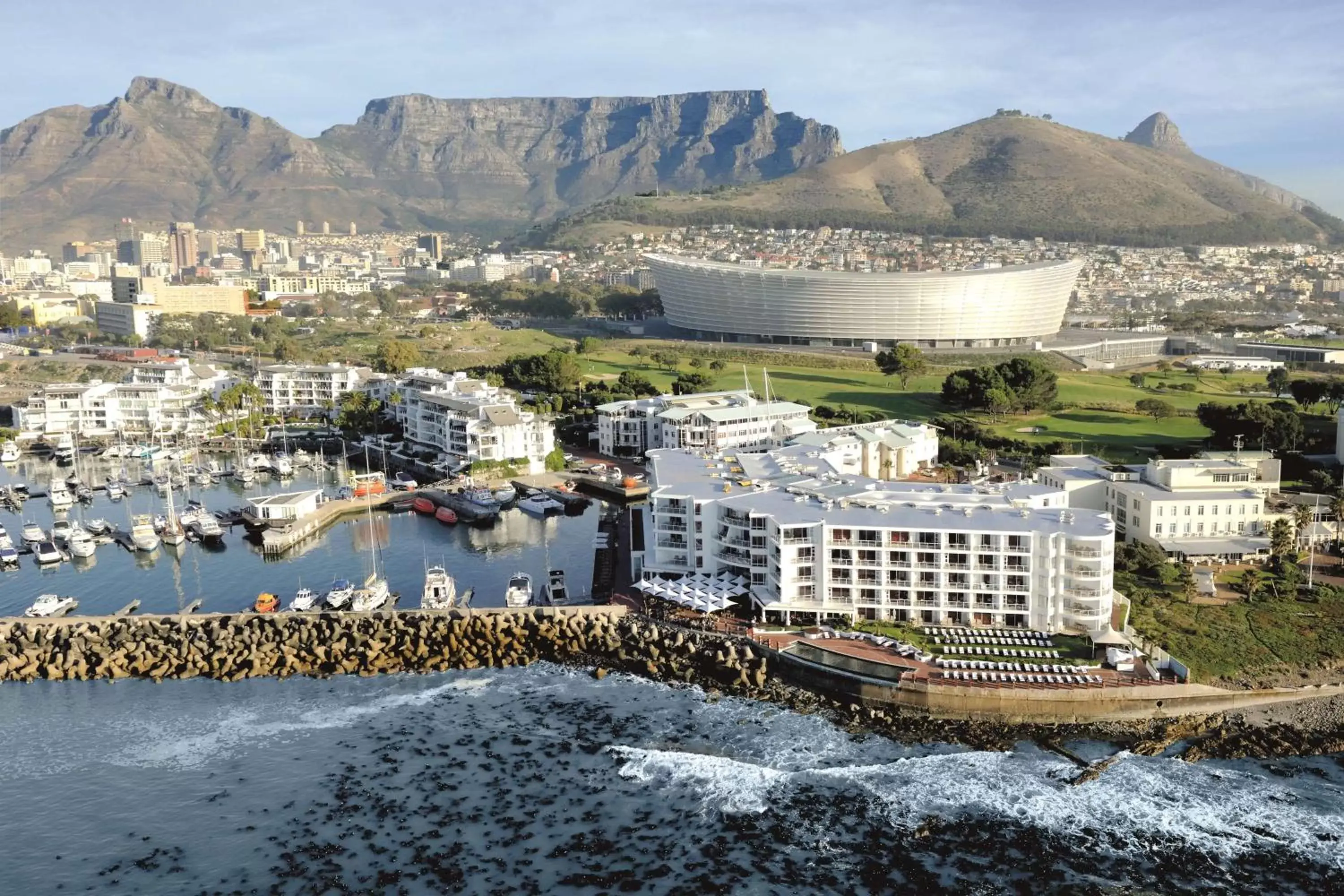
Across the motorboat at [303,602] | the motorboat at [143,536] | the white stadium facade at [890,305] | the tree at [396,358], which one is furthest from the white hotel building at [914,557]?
the white stadium facade at [890,305]

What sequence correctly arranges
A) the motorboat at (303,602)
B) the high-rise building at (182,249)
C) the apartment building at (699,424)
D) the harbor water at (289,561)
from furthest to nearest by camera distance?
1. the high-rise building at (182,249)
2. the apartment building at (699,424)
3. the harbor water at (289,561)
4. the motorboat at (303,602)

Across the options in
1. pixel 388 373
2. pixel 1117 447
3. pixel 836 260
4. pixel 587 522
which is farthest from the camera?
pixel 836 260

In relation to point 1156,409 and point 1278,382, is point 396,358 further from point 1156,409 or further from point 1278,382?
point 1278,382

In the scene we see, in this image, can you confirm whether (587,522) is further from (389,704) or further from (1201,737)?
(1201,737)

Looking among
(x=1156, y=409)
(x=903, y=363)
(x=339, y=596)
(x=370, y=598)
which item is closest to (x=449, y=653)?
(x=370, y=598)

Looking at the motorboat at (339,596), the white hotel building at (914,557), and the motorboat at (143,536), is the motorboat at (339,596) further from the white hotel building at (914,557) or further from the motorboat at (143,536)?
the motorboat at (143,536)

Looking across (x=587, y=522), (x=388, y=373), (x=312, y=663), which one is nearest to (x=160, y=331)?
(x=388, y=373)

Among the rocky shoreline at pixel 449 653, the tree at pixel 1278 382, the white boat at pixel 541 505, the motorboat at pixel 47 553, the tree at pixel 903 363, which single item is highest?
the tree at pixel 903 363

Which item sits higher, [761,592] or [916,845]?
[761,592]
